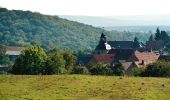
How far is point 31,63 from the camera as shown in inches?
2194

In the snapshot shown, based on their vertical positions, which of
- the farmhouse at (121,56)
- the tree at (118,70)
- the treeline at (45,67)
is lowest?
the farmhouse at (121,56)

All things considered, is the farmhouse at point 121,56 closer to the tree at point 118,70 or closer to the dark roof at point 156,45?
the tree at point 118,70

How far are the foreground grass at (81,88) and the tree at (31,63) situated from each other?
50.8ft

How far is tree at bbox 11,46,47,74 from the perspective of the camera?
52.2m

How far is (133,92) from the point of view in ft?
96.8

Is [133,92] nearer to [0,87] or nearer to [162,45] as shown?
[0,87]

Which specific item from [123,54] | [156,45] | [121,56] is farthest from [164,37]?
[121,56]

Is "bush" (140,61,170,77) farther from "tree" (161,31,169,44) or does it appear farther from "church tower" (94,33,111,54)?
"tree" (161,31,169,44)

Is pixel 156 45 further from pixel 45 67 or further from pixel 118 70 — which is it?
pixel 45 67

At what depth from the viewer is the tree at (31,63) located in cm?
5218

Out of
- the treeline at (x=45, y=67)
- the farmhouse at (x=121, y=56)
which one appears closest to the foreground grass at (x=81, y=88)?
the treeline at (x=45, y=67)

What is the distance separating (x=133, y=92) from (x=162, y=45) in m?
132

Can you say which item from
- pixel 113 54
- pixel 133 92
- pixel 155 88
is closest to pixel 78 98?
pixel 133 92

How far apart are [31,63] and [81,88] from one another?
25.3m
